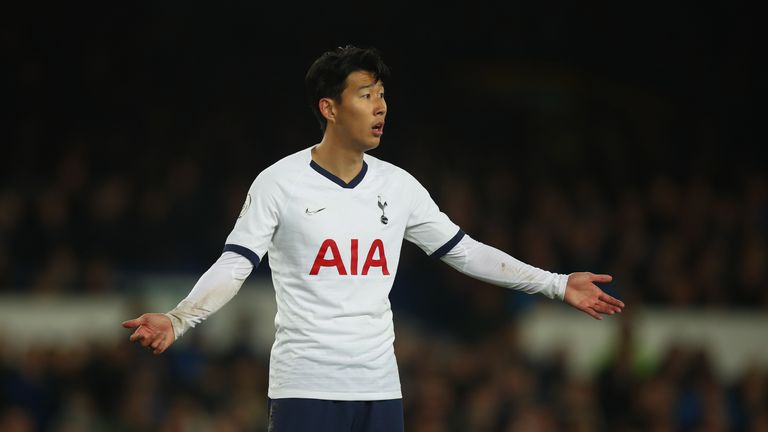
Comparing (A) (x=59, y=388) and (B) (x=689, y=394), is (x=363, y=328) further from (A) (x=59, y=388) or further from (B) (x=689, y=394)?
(B) (x=689, y=394)

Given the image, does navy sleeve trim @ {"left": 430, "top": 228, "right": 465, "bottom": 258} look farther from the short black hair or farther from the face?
the short black hair

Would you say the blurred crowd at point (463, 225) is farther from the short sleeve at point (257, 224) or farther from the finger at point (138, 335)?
the finger at point (138, 335)

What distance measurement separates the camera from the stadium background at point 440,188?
9.20 meters

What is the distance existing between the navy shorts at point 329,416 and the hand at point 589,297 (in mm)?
768

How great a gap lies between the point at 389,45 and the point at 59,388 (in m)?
6.45

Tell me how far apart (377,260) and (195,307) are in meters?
0.65

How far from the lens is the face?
14.5 feet

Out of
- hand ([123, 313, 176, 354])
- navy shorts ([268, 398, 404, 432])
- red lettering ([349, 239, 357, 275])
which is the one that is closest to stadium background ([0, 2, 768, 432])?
navy shorts ([268, 398, 404, 432])

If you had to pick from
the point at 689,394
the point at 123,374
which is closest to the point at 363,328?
the point at 123,374

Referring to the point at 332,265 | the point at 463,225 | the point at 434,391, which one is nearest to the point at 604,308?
the point at 332,265

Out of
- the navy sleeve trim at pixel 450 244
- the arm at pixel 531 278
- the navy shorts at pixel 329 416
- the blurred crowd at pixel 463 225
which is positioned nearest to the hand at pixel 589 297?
A: the arm at pixel 531 278

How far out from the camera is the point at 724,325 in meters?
10.6

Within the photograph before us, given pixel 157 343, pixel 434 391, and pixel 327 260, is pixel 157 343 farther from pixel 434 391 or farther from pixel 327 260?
pixel 434 391

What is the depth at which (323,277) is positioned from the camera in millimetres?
4293
